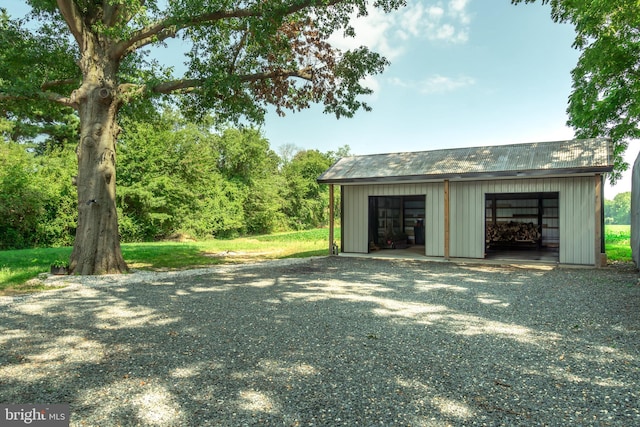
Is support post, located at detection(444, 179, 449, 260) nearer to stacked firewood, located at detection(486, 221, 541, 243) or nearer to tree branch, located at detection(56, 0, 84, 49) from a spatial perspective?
stacked firewood, located at detection(486, 221, 541, 243)

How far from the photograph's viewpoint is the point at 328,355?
324 cm

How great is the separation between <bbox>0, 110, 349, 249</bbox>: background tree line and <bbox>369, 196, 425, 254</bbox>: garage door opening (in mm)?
5723

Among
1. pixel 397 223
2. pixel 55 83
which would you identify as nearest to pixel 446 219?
pixel 397 223

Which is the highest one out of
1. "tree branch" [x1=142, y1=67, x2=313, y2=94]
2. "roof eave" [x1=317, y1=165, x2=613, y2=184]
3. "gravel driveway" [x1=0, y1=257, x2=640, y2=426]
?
"tree branch" [x1=142, y1=67, x2=313, y2=94]

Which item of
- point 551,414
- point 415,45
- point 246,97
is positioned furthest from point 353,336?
point 415,45

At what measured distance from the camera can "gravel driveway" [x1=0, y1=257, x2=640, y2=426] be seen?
2301 mm

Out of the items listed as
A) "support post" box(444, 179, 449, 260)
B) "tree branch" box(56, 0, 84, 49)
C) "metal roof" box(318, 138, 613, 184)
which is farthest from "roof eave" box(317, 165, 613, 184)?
"tree branch" box(56, 0, 84, 49)

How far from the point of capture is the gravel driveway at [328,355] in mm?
2301

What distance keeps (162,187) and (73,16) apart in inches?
455

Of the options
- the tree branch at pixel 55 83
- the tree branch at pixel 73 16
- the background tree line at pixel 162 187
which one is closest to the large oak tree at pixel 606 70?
the background tree line at pixel 162 187

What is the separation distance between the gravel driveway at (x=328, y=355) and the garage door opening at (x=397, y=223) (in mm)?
6984

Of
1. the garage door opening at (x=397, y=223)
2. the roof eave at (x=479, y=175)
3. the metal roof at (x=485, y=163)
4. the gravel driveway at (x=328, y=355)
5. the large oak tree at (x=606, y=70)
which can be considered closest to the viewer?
the gravel driveway at (x=328, y=355)

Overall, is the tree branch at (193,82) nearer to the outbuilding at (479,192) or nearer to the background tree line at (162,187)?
the background tree line at (162,187)

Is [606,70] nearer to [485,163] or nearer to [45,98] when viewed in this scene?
[485,163]
